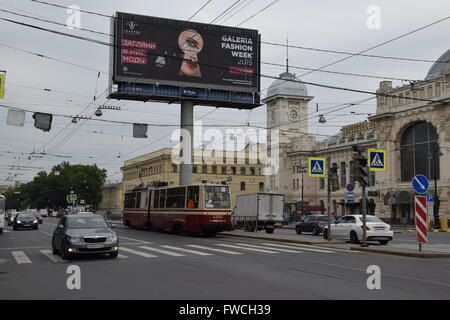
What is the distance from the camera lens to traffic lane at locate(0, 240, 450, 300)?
9820mm

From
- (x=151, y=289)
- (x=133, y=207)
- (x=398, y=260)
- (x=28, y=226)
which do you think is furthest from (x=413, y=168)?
(x=151, y=289)

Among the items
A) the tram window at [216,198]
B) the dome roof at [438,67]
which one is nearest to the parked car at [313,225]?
the tram window at [216,198]

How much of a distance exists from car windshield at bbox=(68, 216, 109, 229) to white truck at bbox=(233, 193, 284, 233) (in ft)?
67.6

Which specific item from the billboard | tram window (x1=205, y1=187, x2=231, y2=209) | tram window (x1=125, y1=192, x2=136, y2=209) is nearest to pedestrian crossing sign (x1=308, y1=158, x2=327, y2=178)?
tram window (x1=205, y1=187, x2=231, y2=209)

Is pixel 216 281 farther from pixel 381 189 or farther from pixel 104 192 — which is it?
pixel 104 192

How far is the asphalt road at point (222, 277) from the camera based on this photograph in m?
9.91

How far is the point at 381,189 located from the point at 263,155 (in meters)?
35.5

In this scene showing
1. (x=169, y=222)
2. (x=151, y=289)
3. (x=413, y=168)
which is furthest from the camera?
(x=413, y=168)

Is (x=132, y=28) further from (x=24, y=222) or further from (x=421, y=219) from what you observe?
(x=421, y=219)

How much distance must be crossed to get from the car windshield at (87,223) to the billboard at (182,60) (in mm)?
22746

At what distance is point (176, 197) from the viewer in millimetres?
33281

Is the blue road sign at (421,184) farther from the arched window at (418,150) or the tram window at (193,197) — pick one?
the arched window at (418,150)

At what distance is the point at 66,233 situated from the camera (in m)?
17.1

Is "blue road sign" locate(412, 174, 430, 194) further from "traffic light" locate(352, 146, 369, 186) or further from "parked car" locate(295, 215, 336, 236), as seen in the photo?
"parked car" locate(295, 215, 336, 236)
